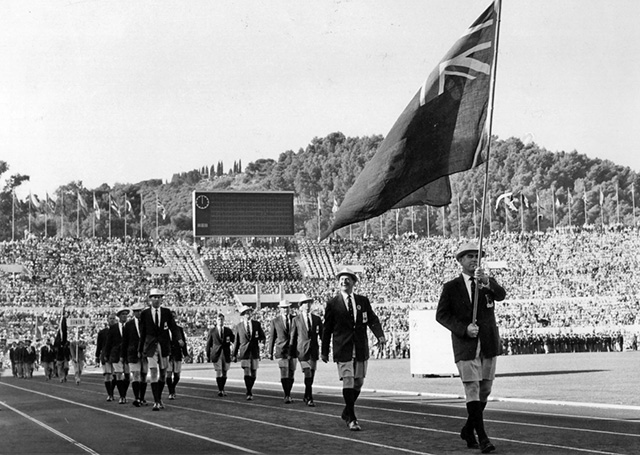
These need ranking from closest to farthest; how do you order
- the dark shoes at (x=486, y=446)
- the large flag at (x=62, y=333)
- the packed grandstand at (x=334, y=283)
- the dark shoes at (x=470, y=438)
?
the dark shoes at (x=486, y=446)
the dark shoes at (x=470, y=438)
the large flag at (x=62, y=333)
the packed grandstand at (x=334, y=283)

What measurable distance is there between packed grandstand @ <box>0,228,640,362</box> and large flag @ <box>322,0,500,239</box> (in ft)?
148

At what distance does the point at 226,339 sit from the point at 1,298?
4931cm

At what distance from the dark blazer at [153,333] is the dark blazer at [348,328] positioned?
17.6 feet

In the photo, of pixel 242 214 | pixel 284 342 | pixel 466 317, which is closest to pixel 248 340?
pixel 284 342

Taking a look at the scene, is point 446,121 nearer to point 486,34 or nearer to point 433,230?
point 486,34

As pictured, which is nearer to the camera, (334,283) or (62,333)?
(62,333)

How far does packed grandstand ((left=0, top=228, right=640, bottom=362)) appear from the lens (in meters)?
63.2

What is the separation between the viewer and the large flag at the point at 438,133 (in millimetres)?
Answer: 12508

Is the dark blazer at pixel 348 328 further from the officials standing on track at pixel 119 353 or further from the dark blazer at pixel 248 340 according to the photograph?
the officials standing on track at pixel 119 353

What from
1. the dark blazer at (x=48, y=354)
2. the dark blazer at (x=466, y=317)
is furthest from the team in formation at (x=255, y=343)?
the dark blazer at (x=48, y=354)

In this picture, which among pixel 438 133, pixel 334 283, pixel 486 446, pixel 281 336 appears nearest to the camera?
pixel 486 446

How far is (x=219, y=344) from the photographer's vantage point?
23.2m

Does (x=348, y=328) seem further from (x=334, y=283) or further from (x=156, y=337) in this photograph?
(x=334, y=283)

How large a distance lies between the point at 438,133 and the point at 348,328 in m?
2.80
